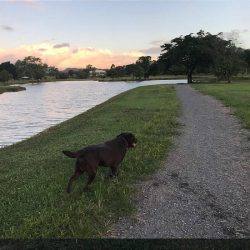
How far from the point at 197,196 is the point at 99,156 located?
5.47 feet

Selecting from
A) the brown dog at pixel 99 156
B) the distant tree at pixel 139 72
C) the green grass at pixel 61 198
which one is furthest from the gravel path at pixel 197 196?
the distant tree at pixel 139 72

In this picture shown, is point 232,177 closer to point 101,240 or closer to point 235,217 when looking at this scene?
point 235,217

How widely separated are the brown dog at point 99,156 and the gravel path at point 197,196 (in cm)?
69

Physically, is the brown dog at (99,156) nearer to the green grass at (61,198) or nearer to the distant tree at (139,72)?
the green grass at (61,198)

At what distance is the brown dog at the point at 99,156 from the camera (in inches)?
251

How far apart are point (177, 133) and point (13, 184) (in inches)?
274

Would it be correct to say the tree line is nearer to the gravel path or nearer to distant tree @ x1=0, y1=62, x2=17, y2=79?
the gravel path

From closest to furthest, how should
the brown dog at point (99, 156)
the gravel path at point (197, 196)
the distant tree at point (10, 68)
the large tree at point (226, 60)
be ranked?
the gravel path at point (197, 196) < the brown dog at point (99, 156) < the large tree at point (226, 60) < the distant tree at point (10, 68)

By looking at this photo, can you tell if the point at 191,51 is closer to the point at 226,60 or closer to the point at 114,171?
the point at 226,60

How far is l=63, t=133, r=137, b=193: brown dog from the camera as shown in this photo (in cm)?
→ 639

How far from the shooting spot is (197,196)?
22.2ft

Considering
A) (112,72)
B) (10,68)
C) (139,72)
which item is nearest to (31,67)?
(10,68)

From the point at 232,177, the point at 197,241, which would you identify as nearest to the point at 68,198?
the point at 197,241

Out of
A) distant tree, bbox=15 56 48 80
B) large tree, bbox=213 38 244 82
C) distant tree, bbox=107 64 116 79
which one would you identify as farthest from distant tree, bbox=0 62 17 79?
large tree, bbox=213 38 244 82
